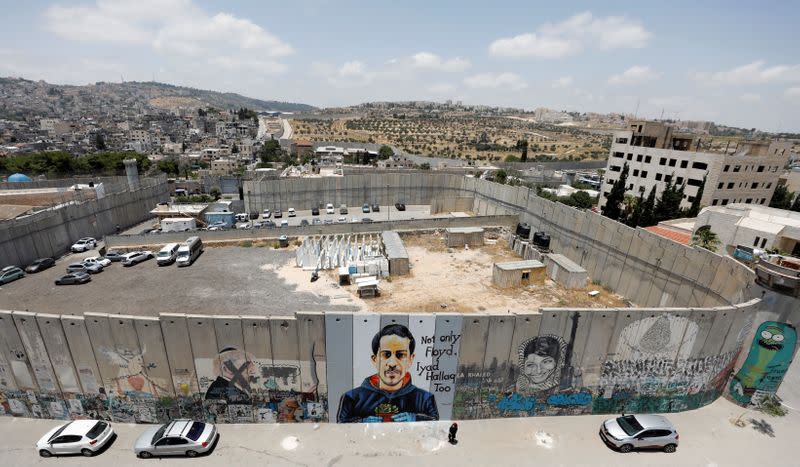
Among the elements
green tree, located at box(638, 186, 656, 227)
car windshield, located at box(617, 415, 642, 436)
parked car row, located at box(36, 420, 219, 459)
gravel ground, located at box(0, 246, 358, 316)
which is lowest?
gravel ground, located at box(0, 246, 358, 316)

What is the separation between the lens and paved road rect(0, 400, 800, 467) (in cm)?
1234

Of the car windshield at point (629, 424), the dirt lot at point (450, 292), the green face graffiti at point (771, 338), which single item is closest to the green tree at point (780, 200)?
the dirt lot at point (450, 292)

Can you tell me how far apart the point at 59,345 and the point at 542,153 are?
492 ft

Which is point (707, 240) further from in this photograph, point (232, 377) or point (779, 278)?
point (232, 377)

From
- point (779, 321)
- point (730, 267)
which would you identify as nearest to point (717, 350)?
point (779, 321)

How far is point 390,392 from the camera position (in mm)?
13555

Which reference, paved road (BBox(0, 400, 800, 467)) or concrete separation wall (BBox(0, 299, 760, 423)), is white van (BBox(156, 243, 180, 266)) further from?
paved road (BBox(0, 400, 800, 467))

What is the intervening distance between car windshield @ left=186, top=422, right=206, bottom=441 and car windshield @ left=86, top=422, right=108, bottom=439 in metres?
3.29

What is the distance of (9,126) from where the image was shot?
18900 cm

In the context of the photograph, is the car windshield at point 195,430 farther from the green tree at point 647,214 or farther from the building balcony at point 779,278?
the green tree at point 647,214

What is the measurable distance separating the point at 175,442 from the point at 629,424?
16898 mm

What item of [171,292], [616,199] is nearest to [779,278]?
[171,292]

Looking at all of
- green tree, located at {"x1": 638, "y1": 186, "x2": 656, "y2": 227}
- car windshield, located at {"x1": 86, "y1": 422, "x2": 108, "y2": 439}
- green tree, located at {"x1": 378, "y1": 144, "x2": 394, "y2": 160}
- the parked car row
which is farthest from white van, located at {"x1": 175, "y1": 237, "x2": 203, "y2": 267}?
green tree, located at {"x1": 378, "y1": 144, "x2": 394, "y2": 160}

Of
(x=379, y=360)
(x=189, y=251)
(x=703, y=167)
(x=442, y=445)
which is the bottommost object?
(x=442, y=445)
